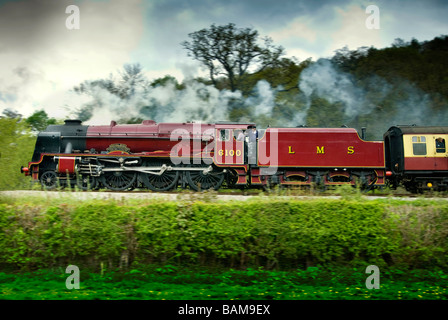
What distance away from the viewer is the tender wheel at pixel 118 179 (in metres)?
14.9

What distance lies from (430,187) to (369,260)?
31.7ft

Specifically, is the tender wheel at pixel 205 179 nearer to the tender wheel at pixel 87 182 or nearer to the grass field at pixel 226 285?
the tender wheel at pixel 87 182

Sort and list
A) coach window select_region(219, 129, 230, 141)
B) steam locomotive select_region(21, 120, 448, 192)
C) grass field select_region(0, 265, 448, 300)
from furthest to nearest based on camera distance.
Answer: coach window select_region(219, 129, 230, 141) < steam locomotive select_region(21, 120, 448, 192) < grass field select_region(0, 265, 448, 300)

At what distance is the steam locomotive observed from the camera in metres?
14.4

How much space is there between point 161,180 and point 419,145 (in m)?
10.4

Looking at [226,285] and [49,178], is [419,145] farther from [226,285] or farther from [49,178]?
[49,178]

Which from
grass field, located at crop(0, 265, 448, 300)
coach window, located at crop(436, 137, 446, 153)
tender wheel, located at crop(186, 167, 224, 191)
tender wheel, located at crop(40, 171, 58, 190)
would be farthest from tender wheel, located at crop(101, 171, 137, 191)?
coach window, located at crop(436, 137, 446, 153)

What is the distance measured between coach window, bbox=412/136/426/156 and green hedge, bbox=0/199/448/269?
8621 mm

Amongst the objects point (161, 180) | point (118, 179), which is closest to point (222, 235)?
point (161, 180)

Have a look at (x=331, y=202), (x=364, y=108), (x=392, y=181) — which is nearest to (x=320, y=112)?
(x=364, y=108)

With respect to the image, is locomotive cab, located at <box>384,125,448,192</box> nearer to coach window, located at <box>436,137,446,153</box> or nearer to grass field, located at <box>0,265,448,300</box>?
coach window, located at <box>436,137,446,153</box>

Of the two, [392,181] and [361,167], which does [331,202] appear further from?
[392,181]

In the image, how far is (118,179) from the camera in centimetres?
1504

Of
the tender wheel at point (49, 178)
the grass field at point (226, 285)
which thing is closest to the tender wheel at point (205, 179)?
the tender wheel at point (49, 178)
